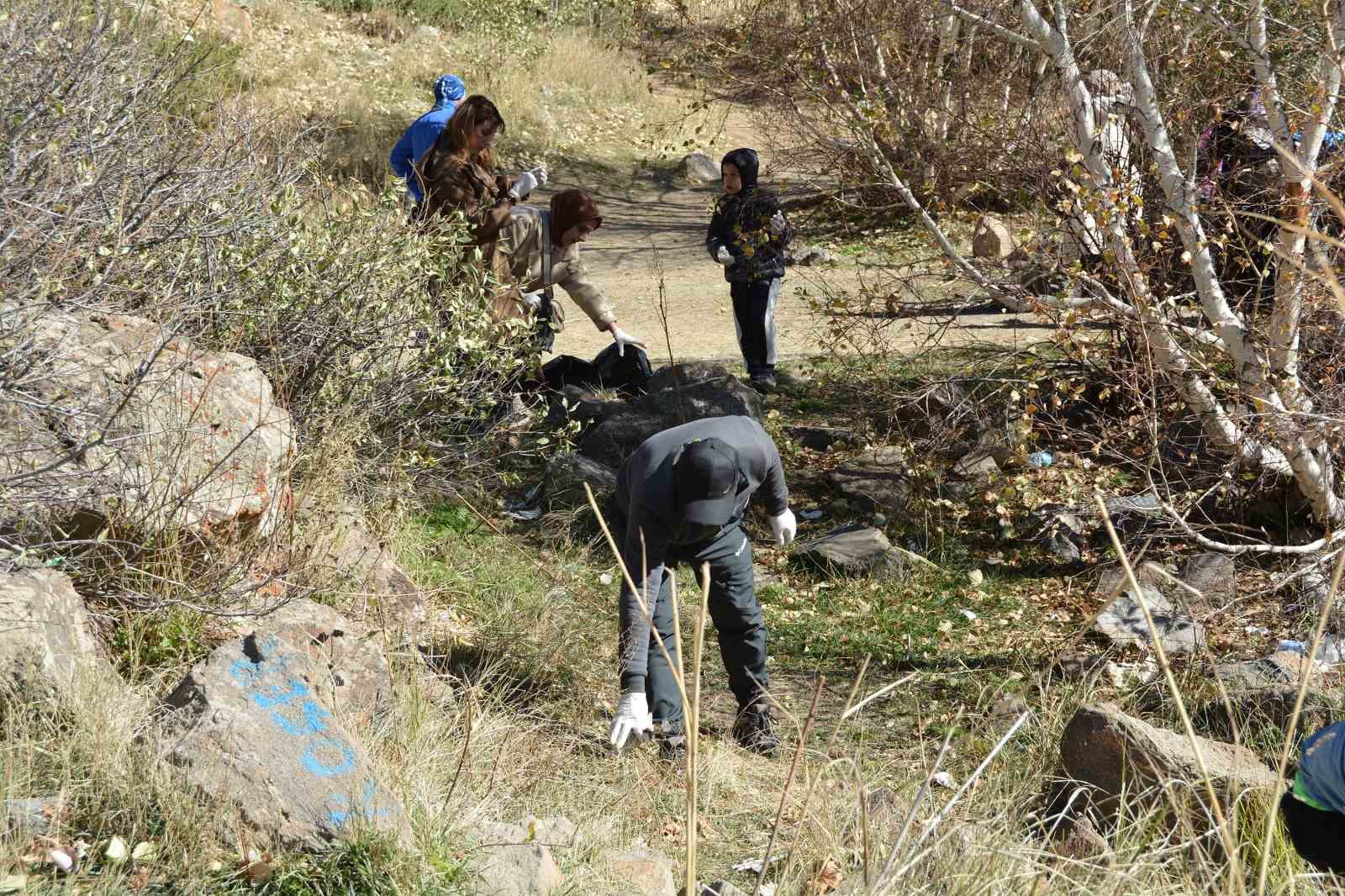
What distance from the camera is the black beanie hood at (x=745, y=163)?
7.90 meters

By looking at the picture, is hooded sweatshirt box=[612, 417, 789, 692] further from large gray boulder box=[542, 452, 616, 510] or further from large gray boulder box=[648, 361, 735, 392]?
large gray boulder box=[648, 361, 735, 392]

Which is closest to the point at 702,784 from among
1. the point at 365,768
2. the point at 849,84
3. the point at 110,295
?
the point at 365,768

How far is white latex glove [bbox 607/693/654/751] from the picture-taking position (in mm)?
3770

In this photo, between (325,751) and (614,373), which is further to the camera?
(614,373)

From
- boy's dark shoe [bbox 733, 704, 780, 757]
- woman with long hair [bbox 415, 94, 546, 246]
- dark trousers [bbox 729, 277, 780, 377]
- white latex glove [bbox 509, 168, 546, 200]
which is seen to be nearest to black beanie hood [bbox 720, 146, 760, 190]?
dark trousers [bbox 729, 277, 780, 377]

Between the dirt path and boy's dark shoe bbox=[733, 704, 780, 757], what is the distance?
2628mm

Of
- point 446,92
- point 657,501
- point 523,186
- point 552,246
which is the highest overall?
point 446,92

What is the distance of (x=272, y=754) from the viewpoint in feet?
9.45

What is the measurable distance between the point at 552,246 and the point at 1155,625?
3.90 metres

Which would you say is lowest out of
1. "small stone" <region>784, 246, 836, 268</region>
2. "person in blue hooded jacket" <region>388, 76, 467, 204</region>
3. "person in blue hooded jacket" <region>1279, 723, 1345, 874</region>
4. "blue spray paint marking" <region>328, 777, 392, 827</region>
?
"small stone" <region>784, 246, 836, 268</region>

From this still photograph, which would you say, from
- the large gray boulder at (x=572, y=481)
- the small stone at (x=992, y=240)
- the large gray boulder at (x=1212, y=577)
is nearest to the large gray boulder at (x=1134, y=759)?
the large gray boulder at (x=1212, y=577)

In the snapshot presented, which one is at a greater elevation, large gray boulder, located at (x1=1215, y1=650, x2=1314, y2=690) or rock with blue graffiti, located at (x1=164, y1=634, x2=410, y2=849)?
rock with blue graffiti, located at (x1=164, y1=634, x2=410, y2=849)

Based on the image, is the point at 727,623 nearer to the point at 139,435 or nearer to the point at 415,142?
the point at 139,435

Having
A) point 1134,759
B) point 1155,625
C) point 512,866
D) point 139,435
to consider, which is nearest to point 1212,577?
point 1155,625
